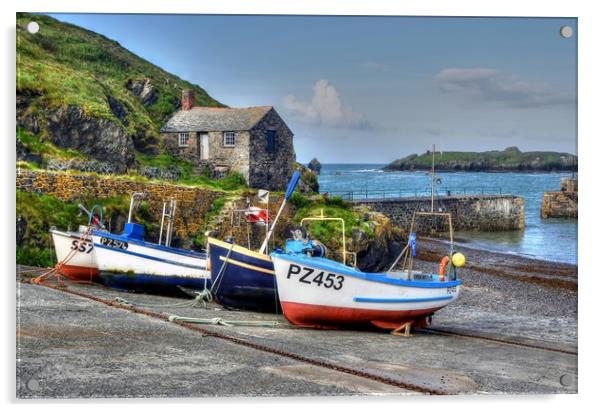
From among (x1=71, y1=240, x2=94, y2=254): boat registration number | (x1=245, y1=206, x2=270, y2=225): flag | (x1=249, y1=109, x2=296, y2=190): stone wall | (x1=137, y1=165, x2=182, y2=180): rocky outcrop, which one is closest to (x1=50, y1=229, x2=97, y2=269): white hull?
(x1=71, y1=240, x2=94, y2=254): boat registration number

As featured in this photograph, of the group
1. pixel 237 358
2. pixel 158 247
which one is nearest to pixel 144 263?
pixel 158 247

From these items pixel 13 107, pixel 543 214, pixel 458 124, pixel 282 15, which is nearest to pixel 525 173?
pixel 543 214

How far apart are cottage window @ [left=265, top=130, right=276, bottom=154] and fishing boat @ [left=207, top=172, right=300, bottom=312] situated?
2.51 m

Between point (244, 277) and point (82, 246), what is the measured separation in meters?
2.82

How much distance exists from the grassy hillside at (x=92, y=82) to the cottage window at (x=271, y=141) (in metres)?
1.21

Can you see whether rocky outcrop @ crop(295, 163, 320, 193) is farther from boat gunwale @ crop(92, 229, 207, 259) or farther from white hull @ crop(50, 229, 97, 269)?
white hull @ crop(50, 229, 97, 269)

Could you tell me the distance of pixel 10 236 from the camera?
896 centimetres

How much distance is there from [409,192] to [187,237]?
37.4ft

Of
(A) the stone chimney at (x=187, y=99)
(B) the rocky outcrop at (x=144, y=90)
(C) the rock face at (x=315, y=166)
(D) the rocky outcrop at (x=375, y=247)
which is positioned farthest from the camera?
(B) the rocky outcrop at (x=144, y=90)

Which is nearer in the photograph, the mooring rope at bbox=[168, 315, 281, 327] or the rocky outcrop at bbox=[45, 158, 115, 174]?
the mooring rope at bbox=[168, 315, 281, 327]

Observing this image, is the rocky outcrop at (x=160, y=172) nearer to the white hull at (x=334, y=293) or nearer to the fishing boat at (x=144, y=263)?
the fishing boat at (x=144, y=263)

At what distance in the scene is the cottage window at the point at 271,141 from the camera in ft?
47.5

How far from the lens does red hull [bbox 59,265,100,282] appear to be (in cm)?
1243

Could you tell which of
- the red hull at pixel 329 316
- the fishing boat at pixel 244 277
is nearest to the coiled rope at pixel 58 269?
the fishing boat at pixel 244 277
